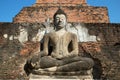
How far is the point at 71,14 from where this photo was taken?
1246 centimetres

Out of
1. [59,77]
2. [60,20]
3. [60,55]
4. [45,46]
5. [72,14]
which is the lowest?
[59,77]

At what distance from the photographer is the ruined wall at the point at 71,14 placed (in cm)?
1234

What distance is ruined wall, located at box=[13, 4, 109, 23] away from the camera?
12.3m

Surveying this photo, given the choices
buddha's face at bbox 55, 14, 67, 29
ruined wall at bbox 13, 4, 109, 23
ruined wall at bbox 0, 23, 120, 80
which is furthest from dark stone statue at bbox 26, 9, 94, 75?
ruined wall at bbox 13, 4, 109, 23

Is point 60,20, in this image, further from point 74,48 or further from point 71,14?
point 71,14

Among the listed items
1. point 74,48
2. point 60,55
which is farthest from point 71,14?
point 60,55

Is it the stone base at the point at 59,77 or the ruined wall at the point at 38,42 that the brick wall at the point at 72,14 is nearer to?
the ruined wall at the point at 38,42

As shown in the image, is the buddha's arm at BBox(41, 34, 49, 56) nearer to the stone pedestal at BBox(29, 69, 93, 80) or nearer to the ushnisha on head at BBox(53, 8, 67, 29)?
the ushnisha on head at BBox(53, 8, 67, 29)

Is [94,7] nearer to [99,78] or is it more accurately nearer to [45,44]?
[99,78]

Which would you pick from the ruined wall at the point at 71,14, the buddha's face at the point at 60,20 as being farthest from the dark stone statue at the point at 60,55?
the ruined wall at the point at 71,14

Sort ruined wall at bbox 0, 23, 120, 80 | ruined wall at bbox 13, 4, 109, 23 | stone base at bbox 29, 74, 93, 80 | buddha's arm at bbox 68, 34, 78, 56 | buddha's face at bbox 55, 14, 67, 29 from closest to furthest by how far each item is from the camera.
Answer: stone base at bbox 29, 74, 93, 80 → buddha's arm at bbox 68, 34, 78, 56 → buddha's face at bbox 55, 14, 67, 29 → ruined wall at bbox 0, 23, 120, 80 → ruined wall at bbox 13, 4, 109, 23

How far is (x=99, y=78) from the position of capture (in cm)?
696

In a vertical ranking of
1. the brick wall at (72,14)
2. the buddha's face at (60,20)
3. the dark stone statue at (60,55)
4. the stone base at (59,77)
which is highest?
the brick wall at (72,14)

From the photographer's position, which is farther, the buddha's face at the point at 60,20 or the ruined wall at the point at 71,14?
the ruined wall at the point at 71,14
